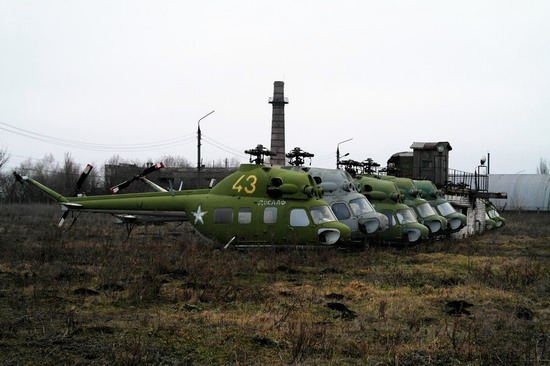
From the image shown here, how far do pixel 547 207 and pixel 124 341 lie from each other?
6539 cm

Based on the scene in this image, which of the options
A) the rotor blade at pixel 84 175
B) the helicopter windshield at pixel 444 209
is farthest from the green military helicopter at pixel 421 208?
the rotor blade at pixel 84 175

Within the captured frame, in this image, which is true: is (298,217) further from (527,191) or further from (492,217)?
(527,191)

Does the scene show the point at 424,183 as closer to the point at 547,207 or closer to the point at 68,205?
the point at 68,205

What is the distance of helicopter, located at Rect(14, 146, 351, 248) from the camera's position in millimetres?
17953

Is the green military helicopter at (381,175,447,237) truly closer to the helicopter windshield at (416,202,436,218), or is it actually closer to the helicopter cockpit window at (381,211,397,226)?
the helicopter windshield at (416,202,436,218)

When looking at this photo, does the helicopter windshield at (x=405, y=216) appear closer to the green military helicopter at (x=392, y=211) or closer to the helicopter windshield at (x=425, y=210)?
the green military helicopter at (x=392, y=211)

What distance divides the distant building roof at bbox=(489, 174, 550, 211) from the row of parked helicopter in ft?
152

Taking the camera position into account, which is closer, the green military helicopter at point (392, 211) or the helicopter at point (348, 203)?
the helicopter at point (348, 203)

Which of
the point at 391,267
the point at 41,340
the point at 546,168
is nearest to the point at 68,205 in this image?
the point at 391,267

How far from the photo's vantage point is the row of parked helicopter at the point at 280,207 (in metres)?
18.1

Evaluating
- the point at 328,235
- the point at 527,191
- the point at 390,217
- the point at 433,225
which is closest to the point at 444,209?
the point at 433,225

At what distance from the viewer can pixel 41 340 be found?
7.55 meters

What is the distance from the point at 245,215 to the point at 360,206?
4.21 meters

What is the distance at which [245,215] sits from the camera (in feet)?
60.7
